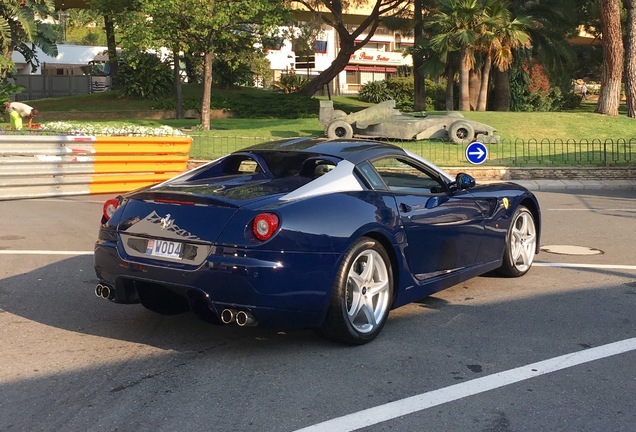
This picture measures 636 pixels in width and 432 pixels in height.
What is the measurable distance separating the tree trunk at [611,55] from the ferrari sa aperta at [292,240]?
2749 centimetres

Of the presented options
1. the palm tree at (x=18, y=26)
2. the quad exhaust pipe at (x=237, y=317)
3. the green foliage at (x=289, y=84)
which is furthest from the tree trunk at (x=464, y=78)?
the quad exhaust pipe at (x=237, y=317)

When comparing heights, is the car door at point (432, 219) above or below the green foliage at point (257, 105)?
below

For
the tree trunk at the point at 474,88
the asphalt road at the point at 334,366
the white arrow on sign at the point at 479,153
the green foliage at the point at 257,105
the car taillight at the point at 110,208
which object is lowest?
the asphalt road at the point at 334,366

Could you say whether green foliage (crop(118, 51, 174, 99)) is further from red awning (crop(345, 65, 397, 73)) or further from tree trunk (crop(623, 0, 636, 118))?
red awning (crop(345, 65, 397, 73))

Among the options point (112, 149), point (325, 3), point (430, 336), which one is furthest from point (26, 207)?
point (325, 3)

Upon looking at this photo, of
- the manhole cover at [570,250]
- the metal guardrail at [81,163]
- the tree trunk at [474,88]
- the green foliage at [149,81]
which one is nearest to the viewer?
the manhole cover at [570,250]

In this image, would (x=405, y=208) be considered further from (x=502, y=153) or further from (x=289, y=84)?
(x=289, y=84)

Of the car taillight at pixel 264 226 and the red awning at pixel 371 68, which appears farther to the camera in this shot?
the red awning at pixel 371 68

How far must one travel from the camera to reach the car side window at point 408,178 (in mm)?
6878

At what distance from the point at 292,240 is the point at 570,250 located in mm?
5656

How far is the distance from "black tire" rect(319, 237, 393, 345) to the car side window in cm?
105

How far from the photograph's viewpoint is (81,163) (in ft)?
52.1

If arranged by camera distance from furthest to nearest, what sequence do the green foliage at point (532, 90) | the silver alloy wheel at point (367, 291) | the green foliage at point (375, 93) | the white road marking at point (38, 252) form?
the green foliage at point (375, 93) → the green foliage at point (532, 90) → the white road marking at point (38, 252) → the silver alloy wheel at point (367, 291)

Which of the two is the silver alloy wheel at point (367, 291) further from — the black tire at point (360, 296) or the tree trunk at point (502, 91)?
the tree trunk at point (502, 91)
